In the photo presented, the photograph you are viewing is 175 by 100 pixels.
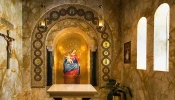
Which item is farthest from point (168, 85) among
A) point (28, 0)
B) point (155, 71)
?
point (28, 0)

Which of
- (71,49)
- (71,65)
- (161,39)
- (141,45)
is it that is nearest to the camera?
(161,39)

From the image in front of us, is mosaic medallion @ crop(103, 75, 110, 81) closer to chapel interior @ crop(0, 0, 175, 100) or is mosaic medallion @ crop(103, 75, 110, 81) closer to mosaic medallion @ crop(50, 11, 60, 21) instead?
chapel interior @ crop(0, 0, 175, 100)

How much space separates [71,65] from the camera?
7.64 metres

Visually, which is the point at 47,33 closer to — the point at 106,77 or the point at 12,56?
the point at 12,56

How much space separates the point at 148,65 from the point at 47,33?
3.79 m

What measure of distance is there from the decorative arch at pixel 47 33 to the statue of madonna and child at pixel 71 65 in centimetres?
121

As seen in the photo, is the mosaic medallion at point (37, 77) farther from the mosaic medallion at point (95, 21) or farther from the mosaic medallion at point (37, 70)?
the mosaic medallion at point (95, 21)

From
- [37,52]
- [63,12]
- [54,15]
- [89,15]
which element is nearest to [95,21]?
[89,15]

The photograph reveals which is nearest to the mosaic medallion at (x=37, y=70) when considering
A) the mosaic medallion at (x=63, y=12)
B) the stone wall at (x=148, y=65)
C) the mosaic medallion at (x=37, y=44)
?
the mosaic medallion at (x=37, y=44)

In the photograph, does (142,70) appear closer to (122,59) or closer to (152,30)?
(152,30)

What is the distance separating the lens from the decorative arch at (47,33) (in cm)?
663

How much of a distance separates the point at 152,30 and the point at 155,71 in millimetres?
962

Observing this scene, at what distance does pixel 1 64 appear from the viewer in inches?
182

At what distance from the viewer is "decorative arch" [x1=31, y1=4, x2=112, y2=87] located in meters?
6.63
